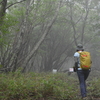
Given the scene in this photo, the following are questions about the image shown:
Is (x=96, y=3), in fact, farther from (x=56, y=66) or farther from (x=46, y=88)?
(x=46, y=88)

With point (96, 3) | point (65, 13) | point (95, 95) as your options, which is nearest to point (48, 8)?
point (65, 13)

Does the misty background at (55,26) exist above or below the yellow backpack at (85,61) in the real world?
above

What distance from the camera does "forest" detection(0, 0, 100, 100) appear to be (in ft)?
15.2

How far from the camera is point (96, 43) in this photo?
21.6m

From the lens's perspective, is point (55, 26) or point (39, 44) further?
point (55, 26)

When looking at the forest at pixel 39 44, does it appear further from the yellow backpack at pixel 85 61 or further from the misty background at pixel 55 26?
the yellow backpack at pixel 85 61

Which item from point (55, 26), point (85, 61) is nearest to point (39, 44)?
point (85, 61)

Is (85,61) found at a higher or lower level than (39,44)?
lower

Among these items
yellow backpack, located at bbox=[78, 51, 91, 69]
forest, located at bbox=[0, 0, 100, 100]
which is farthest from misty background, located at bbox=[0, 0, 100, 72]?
yellow backpack, located at bbox=[78, 51, 91, 69]

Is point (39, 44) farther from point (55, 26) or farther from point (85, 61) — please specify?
point (55, 26)

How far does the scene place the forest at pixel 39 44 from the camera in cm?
463

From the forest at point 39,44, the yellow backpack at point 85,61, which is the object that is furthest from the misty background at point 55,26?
the yellow backpack at point 85,61

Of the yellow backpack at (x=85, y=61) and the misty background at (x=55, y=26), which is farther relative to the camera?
the misty background at (x=55, y=26)

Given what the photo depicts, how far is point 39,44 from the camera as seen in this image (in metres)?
10.2
